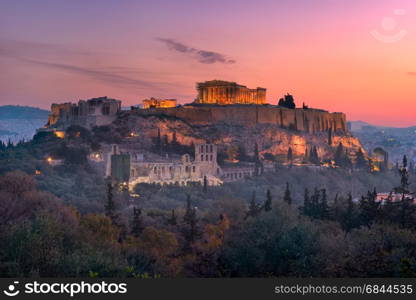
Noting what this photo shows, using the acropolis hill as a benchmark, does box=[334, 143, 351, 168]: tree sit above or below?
below

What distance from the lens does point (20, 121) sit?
445 ft

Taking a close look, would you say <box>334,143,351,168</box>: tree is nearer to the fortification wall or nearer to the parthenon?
the fortification wall

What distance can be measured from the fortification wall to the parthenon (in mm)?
5872

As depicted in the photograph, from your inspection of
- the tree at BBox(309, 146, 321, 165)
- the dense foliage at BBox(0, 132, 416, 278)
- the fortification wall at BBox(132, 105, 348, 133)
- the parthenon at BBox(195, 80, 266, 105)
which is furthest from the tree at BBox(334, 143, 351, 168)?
the dense foliage at BBox(0, 132, 416, 278)

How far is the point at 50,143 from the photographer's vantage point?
64750 millimetres

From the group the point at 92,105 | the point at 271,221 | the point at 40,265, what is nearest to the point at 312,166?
the point at 92,105

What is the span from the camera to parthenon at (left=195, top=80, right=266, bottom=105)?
305 ft

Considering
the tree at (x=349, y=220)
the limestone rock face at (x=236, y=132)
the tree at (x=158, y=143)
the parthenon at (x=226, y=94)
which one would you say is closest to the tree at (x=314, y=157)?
the limestone rock face at (x=236, y=132)

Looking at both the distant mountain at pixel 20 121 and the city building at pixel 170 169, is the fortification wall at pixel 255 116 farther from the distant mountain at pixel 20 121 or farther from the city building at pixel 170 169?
the distant mountain at pixel 20 121

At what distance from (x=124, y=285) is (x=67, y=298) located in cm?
136

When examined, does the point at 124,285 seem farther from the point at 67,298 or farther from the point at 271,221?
the point at 271,221

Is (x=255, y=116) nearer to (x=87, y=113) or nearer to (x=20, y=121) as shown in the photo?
(x=87, y=113)

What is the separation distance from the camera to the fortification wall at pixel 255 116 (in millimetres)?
81438

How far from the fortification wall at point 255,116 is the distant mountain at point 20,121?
56219 mm
